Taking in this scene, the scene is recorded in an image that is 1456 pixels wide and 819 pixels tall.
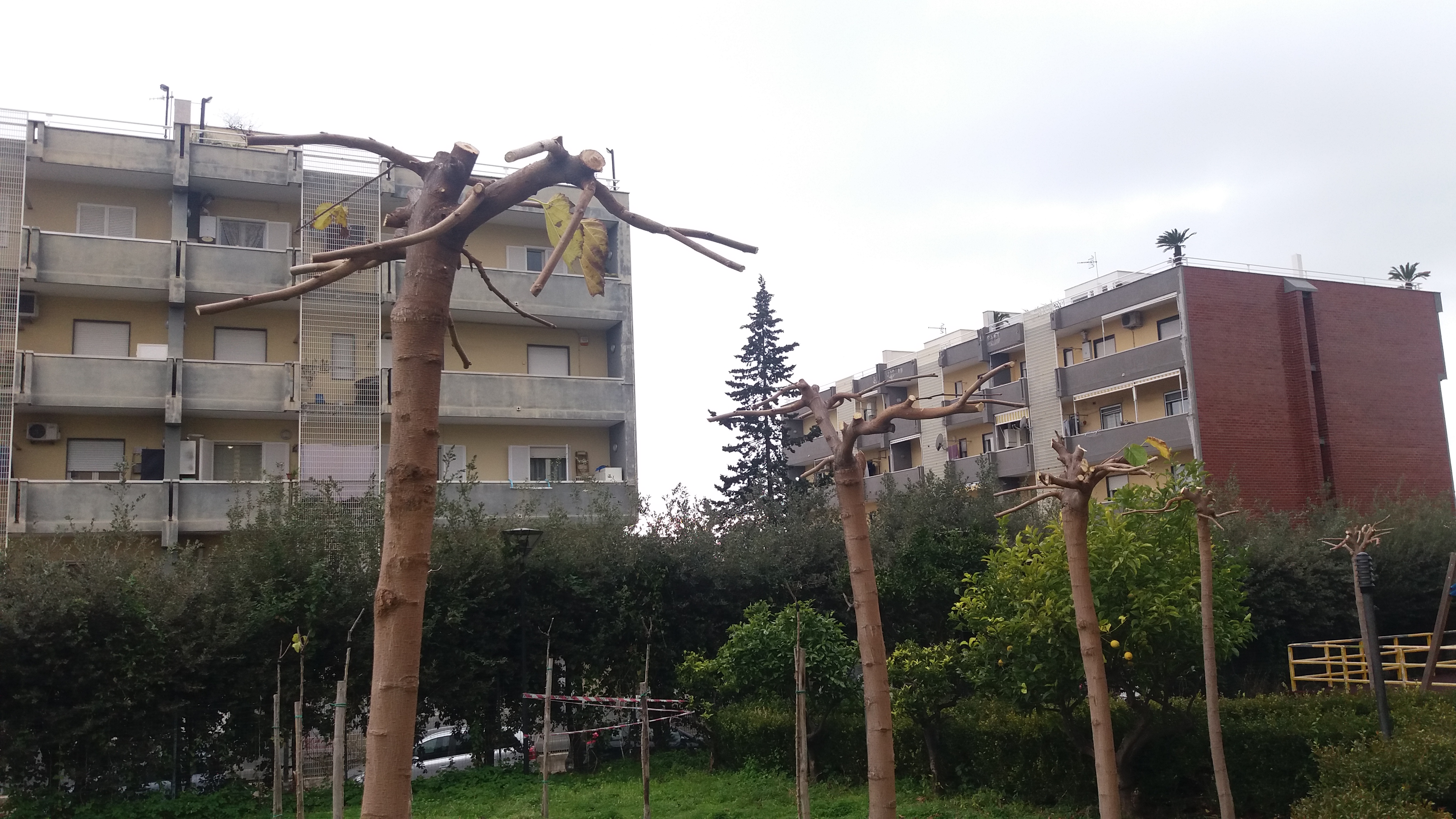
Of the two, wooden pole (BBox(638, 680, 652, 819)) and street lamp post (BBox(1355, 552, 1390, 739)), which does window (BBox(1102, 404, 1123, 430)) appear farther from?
wooden pole (BBox(638, 680, 652, 819))

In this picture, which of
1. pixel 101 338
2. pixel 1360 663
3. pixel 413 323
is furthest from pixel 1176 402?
pixel 413 323

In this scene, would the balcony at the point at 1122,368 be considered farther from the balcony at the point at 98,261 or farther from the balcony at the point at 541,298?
the balcony at the point at 98,261

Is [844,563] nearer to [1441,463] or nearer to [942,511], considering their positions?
[942,511]

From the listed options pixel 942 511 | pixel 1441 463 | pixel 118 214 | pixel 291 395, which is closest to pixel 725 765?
pixel 942 511

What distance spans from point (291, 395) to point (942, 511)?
13.6 meters

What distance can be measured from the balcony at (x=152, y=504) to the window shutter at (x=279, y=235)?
17.3ft

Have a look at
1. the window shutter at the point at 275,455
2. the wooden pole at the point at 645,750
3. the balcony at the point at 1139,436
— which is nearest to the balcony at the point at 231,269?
the window shutter at the point at 275,455

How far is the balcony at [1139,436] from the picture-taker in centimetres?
2991

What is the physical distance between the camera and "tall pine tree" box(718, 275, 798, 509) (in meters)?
36.6

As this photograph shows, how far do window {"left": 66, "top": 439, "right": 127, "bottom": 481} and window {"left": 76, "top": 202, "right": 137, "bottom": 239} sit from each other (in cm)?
424

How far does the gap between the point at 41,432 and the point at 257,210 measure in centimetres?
624

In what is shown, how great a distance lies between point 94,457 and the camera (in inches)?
851

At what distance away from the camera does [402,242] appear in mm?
2371

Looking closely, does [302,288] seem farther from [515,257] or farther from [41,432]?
[515,257]
